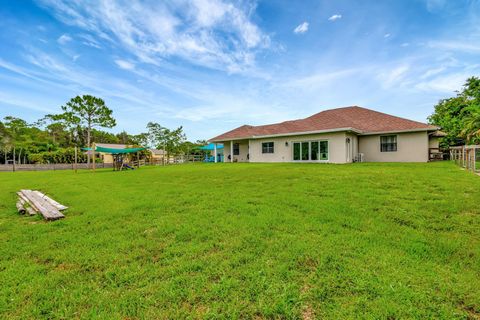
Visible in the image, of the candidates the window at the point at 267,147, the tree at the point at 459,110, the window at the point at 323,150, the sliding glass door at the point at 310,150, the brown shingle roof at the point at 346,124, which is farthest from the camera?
the tree at the point at 459,110

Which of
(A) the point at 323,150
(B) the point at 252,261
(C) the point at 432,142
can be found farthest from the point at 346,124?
(B) the point at 252,261

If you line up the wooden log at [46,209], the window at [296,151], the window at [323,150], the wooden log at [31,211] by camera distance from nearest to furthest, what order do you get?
the wooden log at [46,209] < the wooden log at [31,211] < the window at [323,150] < the window at [296,151]

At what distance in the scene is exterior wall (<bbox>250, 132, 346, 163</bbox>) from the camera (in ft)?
49.3

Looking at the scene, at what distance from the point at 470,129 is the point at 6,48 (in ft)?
87.7

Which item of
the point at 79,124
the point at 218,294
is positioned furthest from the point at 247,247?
the point at 79,124

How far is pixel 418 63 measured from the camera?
13.8 metres

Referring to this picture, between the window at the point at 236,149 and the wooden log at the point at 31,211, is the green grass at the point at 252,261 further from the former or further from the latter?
the window at the point at 236,149

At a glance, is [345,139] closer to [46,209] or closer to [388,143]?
[388,143]

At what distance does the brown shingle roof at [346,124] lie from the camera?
14979 millimetres

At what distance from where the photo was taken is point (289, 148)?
17484mm

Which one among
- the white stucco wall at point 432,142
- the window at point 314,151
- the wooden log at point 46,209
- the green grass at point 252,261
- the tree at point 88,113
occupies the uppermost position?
the tree at point 88,113

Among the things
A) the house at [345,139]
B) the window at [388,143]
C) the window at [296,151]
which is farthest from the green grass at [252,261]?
the window at [296,151]

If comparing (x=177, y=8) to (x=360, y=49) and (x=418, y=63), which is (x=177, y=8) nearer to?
(x=360, y=49)

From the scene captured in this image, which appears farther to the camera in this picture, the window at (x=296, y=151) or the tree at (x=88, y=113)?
the tree at (x=88, y=113)
